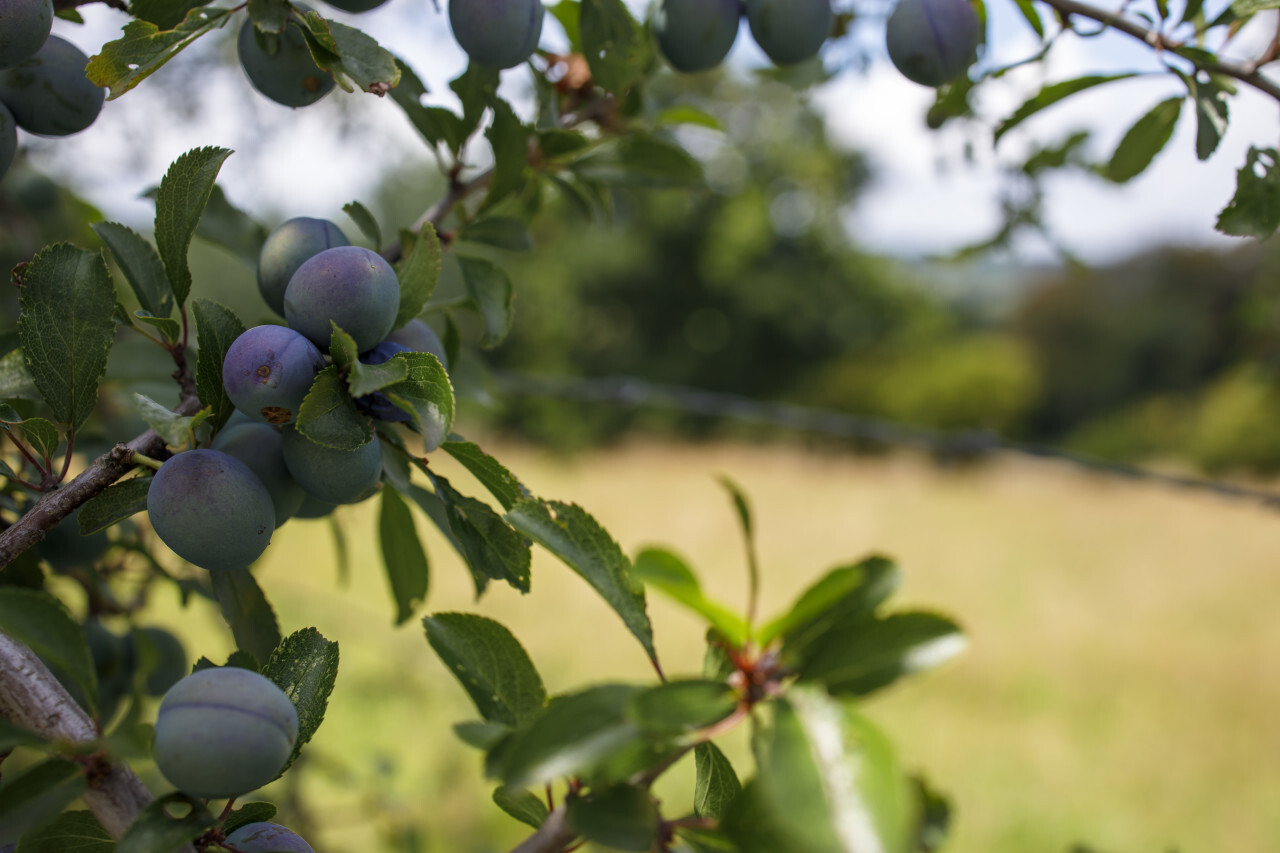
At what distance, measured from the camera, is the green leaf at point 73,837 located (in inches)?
8.5

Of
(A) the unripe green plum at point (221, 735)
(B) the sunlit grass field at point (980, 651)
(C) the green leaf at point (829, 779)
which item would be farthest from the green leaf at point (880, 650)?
(B) the sunlit grass field at point (980, 651)

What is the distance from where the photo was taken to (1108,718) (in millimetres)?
1998

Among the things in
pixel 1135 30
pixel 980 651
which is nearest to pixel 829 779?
pixel 1135 30

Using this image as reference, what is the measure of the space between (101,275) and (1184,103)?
0.43 metres

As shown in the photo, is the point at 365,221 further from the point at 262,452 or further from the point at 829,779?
the point at 829,779

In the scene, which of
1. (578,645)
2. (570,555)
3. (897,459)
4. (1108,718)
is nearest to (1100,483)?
(897,459)

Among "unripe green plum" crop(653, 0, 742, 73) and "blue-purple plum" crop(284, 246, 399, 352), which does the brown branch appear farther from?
"blue-purple plum" crop(284, 246, 399, 352)

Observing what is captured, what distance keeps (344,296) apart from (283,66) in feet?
0.39

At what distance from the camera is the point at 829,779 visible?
0.50 ft

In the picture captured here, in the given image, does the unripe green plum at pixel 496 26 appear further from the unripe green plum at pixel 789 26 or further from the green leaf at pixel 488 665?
the green leaf at pixel 488 665

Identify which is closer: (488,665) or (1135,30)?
(488,665)

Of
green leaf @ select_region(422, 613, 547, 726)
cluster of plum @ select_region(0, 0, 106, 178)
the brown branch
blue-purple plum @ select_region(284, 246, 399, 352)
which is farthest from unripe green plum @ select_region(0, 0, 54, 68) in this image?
the brown branch

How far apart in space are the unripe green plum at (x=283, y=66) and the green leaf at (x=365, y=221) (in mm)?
44

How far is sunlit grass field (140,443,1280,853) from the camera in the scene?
161cm
